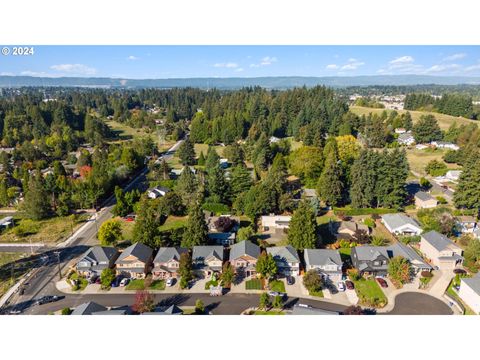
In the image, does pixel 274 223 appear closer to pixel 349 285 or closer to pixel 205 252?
pixel 205 252

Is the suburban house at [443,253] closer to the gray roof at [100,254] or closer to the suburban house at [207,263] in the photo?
the suburban house at [207,263]

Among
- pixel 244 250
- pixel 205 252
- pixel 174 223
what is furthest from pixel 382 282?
pixel 174 223

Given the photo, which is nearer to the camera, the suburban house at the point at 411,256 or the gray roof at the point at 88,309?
the gray roof at the point at 88,309

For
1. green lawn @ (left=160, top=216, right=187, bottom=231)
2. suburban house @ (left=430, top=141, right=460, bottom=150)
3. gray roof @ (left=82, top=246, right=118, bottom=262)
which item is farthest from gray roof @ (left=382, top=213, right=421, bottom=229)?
suburban house @ (left=430, top=141, right=460, bottom=150)

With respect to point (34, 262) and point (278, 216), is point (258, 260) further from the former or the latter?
point (34, 262)

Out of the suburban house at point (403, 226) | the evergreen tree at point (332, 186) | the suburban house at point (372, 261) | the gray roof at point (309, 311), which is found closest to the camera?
the gray roof at point (309, 311)

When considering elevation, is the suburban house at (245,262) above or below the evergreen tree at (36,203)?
below

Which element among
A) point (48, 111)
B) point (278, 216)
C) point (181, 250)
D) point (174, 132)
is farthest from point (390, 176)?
point (48, 111)

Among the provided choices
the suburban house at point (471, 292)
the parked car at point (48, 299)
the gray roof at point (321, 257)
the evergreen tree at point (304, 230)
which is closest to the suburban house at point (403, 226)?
the suburban house at point (471, 292)

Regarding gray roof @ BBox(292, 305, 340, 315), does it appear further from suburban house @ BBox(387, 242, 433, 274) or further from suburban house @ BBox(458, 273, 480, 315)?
suburban house @ BBox(458, 273, 480, 315)
